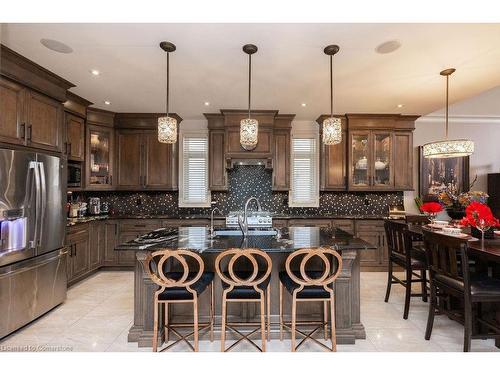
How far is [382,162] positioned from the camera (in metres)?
4.75

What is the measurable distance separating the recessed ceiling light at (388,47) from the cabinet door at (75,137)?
4281 millimetres

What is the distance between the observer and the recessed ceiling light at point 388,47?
7.80 ft

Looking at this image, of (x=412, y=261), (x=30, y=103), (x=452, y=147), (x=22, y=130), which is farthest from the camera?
(x=452, y=147)

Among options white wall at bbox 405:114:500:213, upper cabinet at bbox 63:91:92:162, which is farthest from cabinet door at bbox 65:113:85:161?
white wall at bbox 405:114:500:213

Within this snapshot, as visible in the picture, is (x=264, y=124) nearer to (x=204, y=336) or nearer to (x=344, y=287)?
(x=344, y=287)

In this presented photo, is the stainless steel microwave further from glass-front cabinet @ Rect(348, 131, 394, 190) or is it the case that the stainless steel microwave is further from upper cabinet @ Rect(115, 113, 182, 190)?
glass-front cabinet @ Rect(348, 131, 394, 190)

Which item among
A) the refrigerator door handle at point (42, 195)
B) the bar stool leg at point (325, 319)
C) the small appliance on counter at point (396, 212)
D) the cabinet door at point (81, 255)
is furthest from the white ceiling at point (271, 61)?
the bar stool leg at point (325, 319)

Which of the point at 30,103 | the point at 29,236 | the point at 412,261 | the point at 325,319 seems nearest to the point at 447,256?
the point at 412,261

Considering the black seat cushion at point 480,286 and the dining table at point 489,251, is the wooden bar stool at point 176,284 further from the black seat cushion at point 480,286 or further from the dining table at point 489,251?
the dining table at point 489,251

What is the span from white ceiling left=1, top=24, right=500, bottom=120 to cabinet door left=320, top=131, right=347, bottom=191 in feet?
2.96

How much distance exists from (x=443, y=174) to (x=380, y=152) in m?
1.58

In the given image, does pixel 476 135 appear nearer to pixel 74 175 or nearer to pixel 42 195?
pixel 42 195

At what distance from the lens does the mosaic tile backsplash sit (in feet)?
16.5
